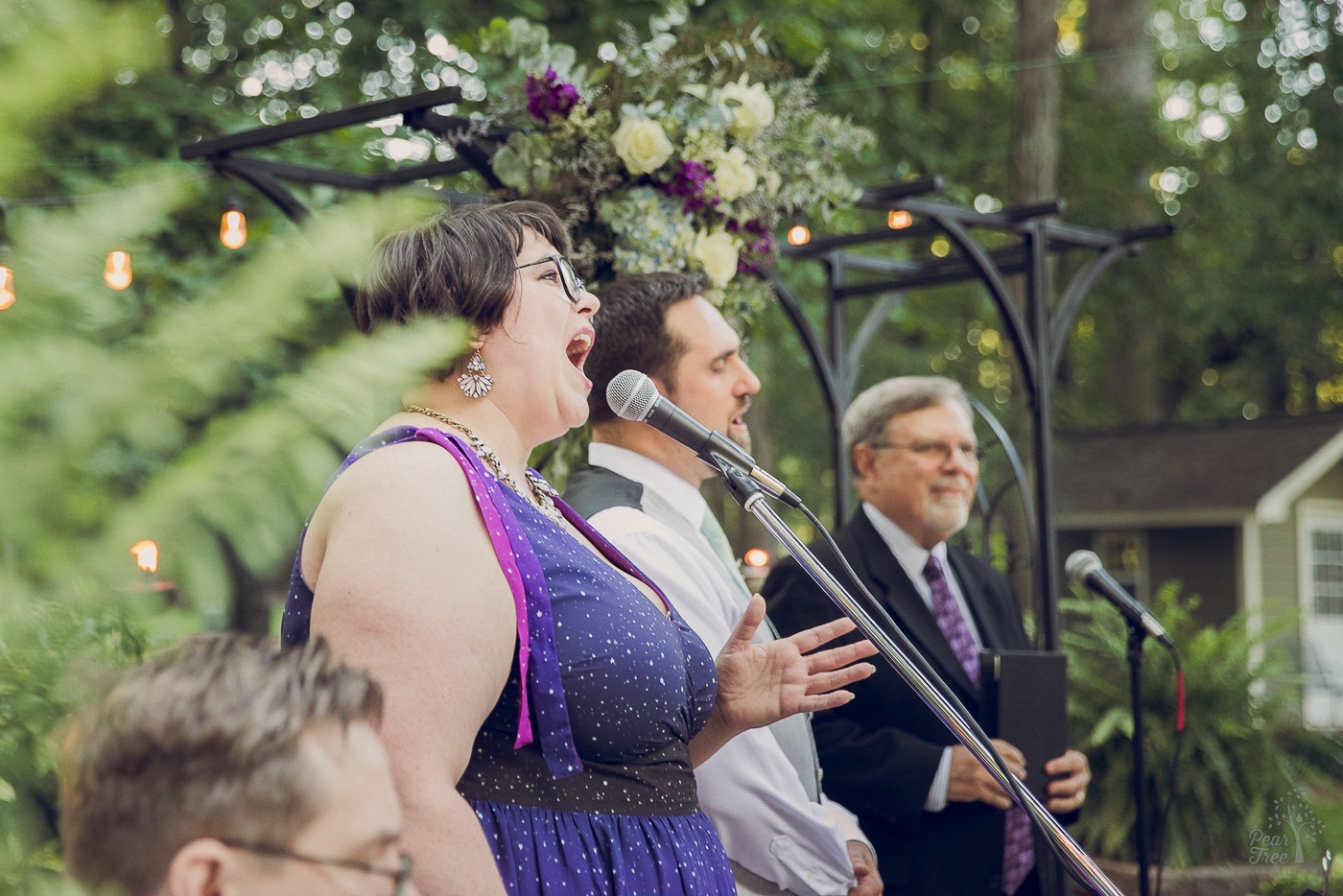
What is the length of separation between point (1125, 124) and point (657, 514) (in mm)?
15173

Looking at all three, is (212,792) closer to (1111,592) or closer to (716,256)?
(716,256)

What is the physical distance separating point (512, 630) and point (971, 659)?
259 centimetres

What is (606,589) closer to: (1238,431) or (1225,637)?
(1225,637)

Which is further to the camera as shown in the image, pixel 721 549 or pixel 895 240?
pixel 895 240

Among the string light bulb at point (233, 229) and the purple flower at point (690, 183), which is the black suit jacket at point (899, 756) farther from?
the string light bulb at point (233, 229)

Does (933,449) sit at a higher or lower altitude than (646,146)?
lower

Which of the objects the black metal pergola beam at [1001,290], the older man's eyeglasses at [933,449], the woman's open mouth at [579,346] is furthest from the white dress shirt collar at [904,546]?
the woman's open mouth at [579,346]

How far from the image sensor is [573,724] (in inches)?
76.0

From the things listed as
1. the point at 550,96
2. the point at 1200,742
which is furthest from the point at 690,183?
the point at 1200,742

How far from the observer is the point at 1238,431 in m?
18.8

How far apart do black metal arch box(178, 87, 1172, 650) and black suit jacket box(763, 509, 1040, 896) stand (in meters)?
1.06

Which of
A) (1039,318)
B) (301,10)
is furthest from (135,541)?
(301,10)

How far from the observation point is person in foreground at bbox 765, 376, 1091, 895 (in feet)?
12.1

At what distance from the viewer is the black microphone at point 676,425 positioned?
2.36m
